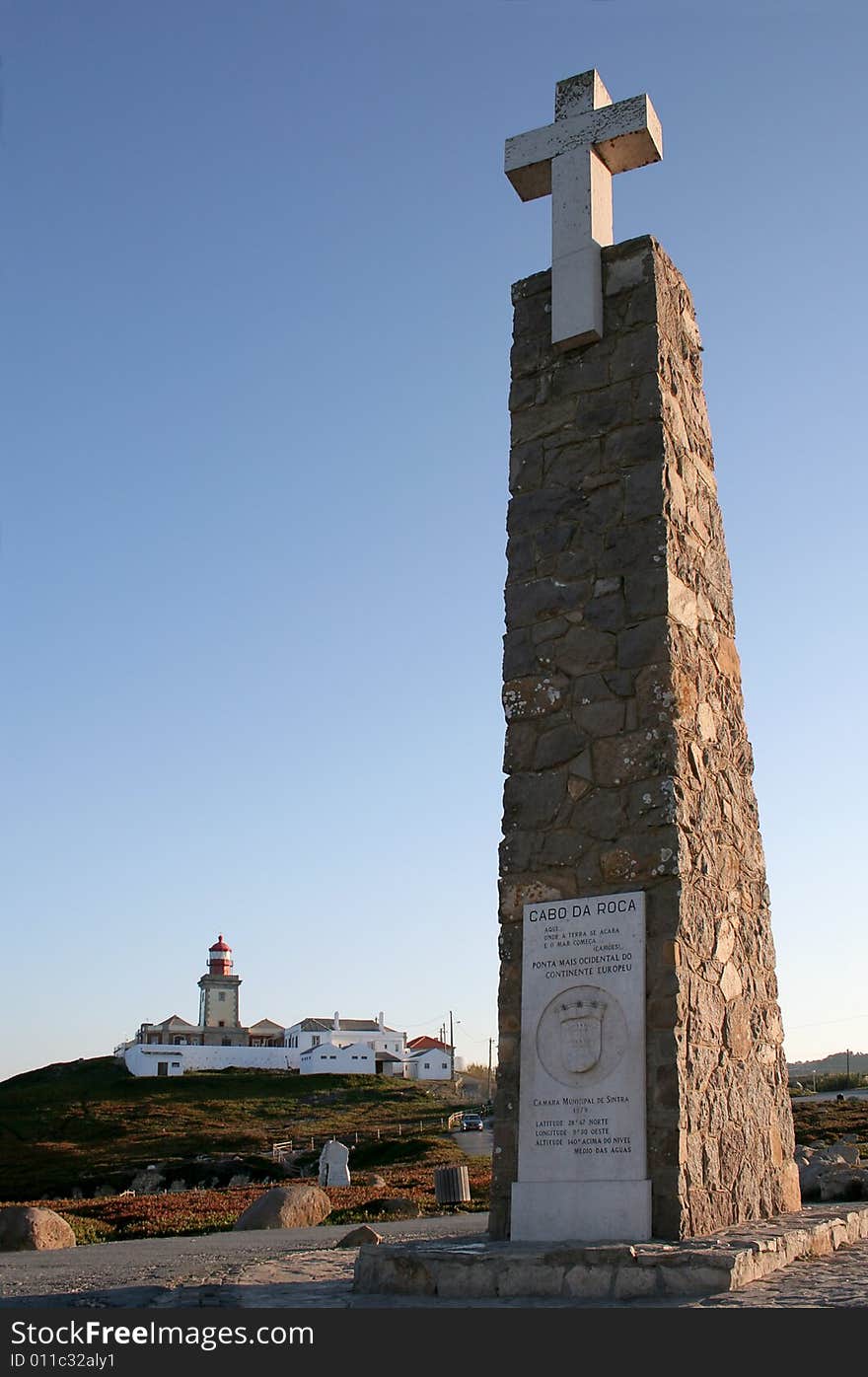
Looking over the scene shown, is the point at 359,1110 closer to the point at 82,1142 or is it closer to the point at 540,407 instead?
the point at 82,1142

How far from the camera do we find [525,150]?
840 centimetres

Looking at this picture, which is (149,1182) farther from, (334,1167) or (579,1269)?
(579,1269)

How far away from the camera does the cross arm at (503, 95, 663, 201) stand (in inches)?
320

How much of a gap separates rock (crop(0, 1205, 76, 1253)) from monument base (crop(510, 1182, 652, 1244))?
6.33 meters

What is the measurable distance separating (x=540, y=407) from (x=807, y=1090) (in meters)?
38.3

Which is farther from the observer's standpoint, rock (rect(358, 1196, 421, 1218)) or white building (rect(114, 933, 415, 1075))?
white building (rect(114, 933, 415, 1075))

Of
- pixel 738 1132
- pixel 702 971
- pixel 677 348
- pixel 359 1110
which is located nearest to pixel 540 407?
pixel 677 348

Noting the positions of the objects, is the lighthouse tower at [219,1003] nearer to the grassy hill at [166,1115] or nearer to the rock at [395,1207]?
the grassy hill at [166,1115]

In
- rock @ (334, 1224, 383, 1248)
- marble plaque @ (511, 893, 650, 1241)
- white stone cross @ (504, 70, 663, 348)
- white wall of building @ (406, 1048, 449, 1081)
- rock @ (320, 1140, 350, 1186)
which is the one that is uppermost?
white stone cross @ (504, 70, 663, 348)

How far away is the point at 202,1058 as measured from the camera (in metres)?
71.1

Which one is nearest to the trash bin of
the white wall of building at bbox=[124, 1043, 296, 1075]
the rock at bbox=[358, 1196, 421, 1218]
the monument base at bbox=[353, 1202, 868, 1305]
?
the rock at bbox=[358, 1196, 421, 1218]

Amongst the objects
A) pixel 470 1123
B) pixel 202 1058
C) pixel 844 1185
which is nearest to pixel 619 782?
pixel 844 1185

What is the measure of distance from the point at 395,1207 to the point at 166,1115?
124ft

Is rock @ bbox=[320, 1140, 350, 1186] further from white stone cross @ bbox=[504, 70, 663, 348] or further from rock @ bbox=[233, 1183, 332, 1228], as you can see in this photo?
white stone cross @ bbox=[504, 70, 663, 348]
